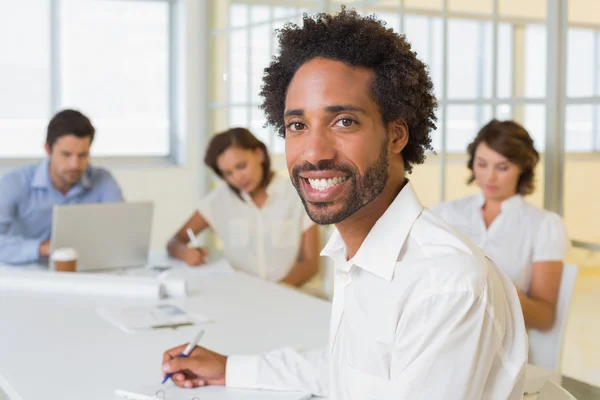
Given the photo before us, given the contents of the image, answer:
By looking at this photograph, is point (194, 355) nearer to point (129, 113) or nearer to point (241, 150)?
point (241, 150)

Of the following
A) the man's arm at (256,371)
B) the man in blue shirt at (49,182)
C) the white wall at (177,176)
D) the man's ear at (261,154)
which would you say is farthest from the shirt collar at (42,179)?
the white wall at (177,176)

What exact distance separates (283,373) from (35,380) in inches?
21.0

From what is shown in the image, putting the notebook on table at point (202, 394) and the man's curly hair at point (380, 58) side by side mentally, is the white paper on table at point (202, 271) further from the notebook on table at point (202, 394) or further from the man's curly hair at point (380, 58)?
the man's curly hair at point (380, 58)

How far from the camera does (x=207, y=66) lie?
4590mm

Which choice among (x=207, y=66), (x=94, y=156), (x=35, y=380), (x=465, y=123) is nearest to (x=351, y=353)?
(x=35, y=380)

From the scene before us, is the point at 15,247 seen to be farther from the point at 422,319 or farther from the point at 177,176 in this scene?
the point at 177,176

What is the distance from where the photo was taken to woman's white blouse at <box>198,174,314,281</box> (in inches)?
134

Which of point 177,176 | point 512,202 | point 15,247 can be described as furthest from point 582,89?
point 177,176

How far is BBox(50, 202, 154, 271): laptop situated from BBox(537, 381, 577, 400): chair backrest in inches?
78.4

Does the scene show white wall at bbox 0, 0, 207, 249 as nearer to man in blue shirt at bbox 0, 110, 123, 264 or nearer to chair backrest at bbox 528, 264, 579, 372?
man in blue shirt at bbox 0, 110, 123, 264

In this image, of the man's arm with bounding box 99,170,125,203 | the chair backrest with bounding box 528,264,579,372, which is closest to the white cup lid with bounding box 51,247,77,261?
the man's arm with bounding box 99,170,125,203

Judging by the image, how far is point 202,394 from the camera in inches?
56.2

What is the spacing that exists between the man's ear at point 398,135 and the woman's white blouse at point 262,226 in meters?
2.19

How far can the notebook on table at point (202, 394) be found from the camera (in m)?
1.39
